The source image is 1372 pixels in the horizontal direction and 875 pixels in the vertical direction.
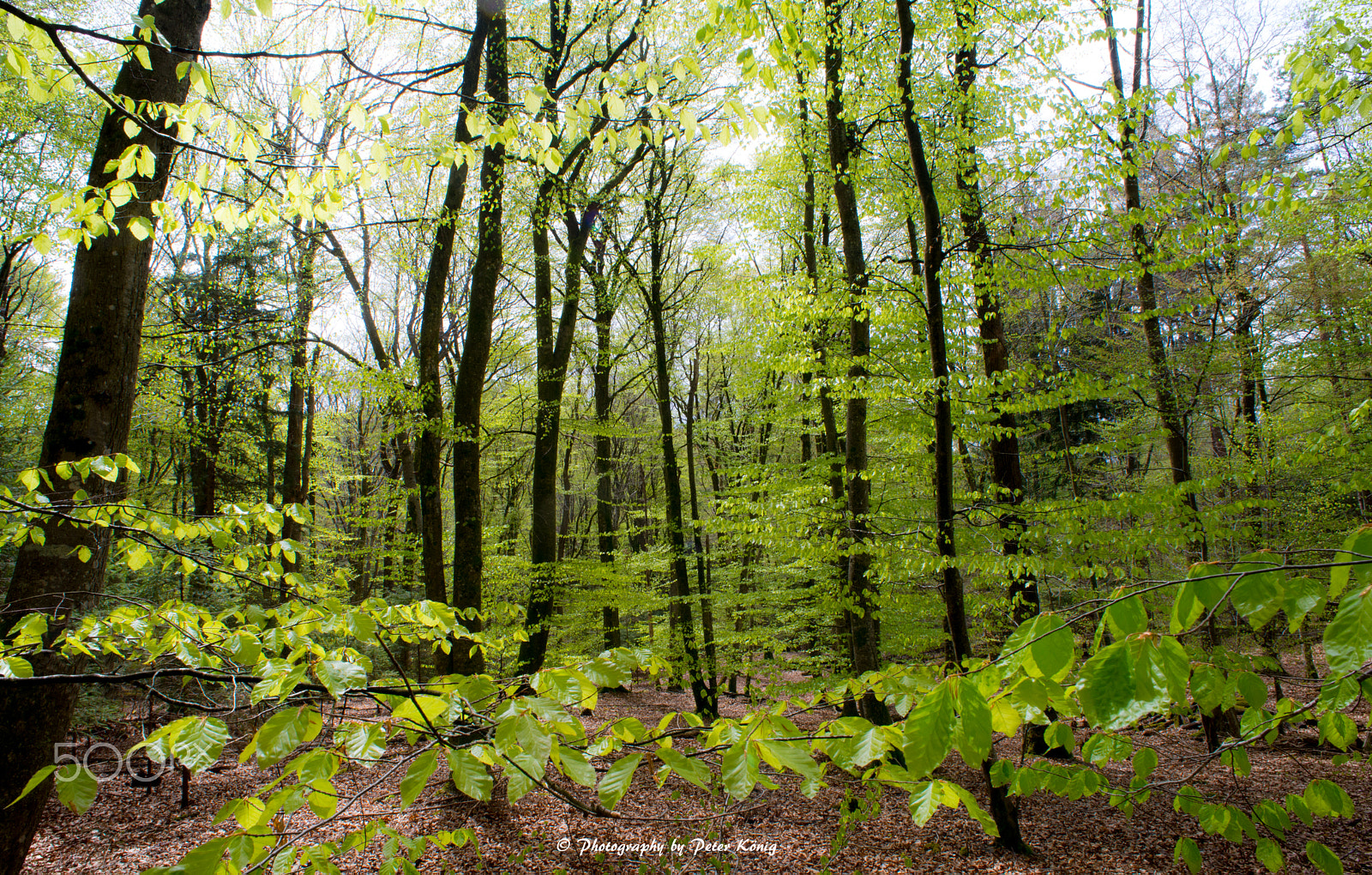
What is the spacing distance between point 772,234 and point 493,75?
7211 mm

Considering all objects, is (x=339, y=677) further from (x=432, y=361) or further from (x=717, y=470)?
(x=717, y=470)

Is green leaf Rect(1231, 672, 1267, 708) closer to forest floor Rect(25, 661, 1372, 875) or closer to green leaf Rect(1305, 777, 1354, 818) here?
green leaf Rect(1305, 777, 1354, 818)

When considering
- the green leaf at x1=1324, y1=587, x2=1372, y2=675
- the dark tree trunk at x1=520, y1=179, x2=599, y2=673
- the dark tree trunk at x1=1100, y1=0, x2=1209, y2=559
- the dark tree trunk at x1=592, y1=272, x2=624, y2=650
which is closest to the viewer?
the green leaf at x1=1324, y1=587, x2=1372, y2=675

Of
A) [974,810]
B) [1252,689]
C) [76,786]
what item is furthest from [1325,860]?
[76,786]

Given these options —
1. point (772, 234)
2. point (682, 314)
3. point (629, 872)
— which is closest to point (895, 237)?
point (772, 234)

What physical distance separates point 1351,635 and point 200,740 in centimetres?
197

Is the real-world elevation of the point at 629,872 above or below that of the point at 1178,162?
below

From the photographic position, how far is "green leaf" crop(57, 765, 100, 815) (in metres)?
1.18

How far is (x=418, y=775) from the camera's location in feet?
3.64

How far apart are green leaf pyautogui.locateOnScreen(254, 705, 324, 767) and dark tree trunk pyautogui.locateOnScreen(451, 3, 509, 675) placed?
4.74 m

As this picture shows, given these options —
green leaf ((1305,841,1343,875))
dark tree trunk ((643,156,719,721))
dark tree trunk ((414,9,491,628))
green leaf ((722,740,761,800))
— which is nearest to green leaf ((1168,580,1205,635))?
green leaf ((722,740,761,800))

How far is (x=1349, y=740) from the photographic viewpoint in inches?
60.8

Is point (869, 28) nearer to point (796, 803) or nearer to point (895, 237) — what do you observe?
point (895, 237)

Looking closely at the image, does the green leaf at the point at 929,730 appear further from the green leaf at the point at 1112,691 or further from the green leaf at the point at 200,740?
the green leaf at the point at 200,740
